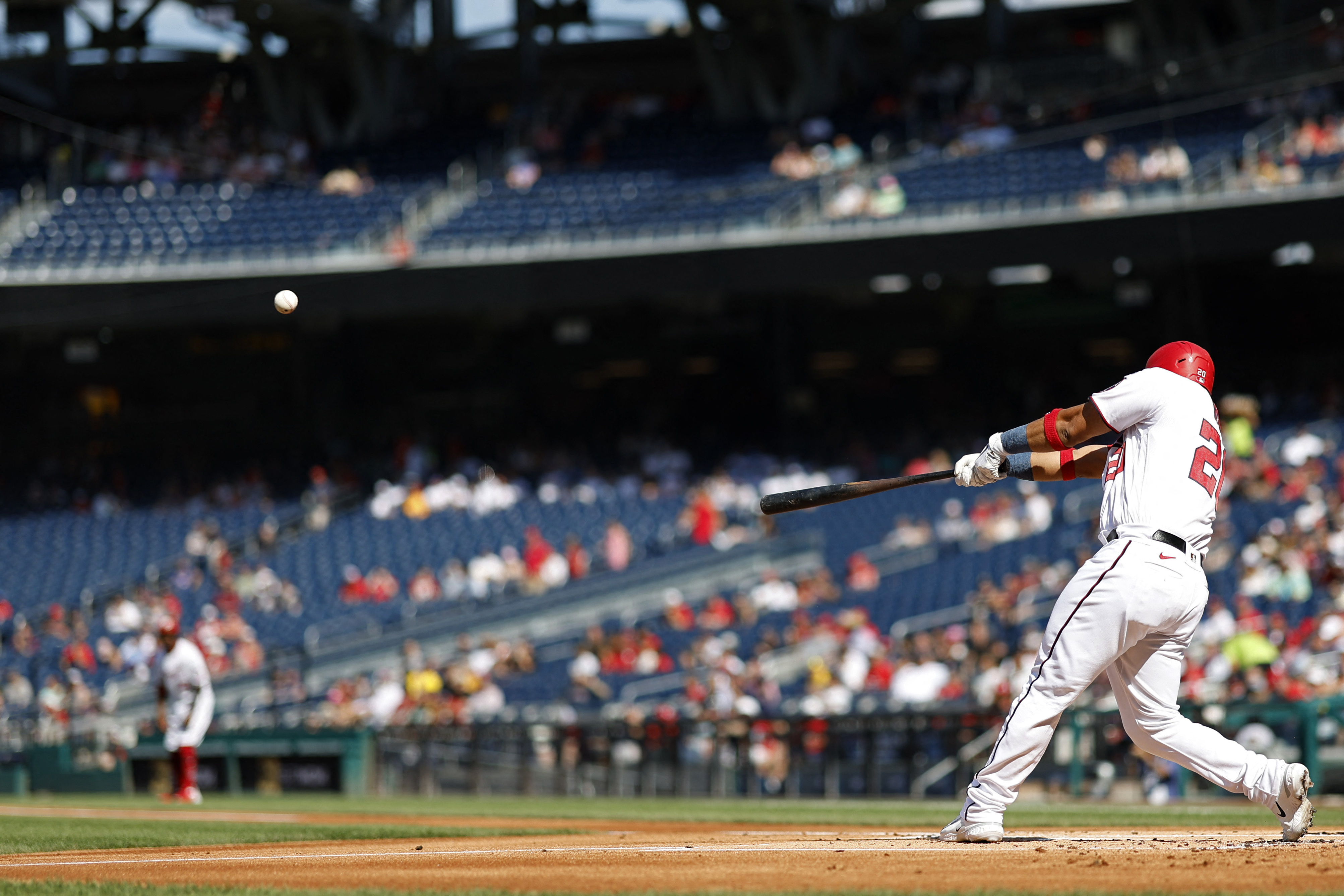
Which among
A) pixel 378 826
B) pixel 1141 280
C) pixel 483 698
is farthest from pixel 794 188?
pixel 378 826

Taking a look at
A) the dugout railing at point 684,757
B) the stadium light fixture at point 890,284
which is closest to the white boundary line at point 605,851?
the dugout railing at point 684,757

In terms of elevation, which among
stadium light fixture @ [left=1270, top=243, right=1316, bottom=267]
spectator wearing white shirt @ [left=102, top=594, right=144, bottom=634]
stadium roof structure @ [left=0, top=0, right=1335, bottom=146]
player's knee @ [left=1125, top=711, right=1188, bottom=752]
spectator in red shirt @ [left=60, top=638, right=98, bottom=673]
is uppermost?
stadium roof structure @ [left=0, top=0, right=1335, bottom=146]

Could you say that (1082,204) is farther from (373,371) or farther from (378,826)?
(378,826)

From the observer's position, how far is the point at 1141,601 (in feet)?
17.6

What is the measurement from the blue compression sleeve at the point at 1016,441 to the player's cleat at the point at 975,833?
130 cm

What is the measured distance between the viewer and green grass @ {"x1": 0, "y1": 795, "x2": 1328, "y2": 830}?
8.72 meters

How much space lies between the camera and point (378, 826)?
8805 millimetres

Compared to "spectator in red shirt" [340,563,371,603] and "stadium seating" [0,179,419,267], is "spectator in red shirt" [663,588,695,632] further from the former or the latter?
"stadium seating" [0,179,419,267]

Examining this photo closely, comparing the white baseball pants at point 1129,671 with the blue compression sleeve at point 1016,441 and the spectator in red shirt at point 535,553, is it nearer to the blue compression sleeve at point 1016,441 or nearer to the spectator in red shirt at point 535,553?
the blue compression sleeve at point 1016,441

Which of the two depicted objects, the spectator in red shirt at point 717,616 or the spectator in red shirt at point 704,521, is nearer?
the spectator in red shirt at point 717,616

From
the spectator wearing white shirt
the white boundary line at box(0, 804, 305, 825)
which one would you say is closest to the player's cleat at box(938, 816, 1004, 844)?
the white boundary line at box(0, 804, 305, 825)

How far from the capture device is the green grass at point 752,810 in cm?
872

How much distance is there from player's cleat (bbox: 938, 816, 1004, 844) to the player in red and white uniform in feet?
26.0

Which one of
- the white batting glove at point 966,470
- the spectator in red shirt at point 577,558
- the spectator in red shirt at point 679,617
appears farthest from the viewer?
the spectator in red shirt at point 577,558
